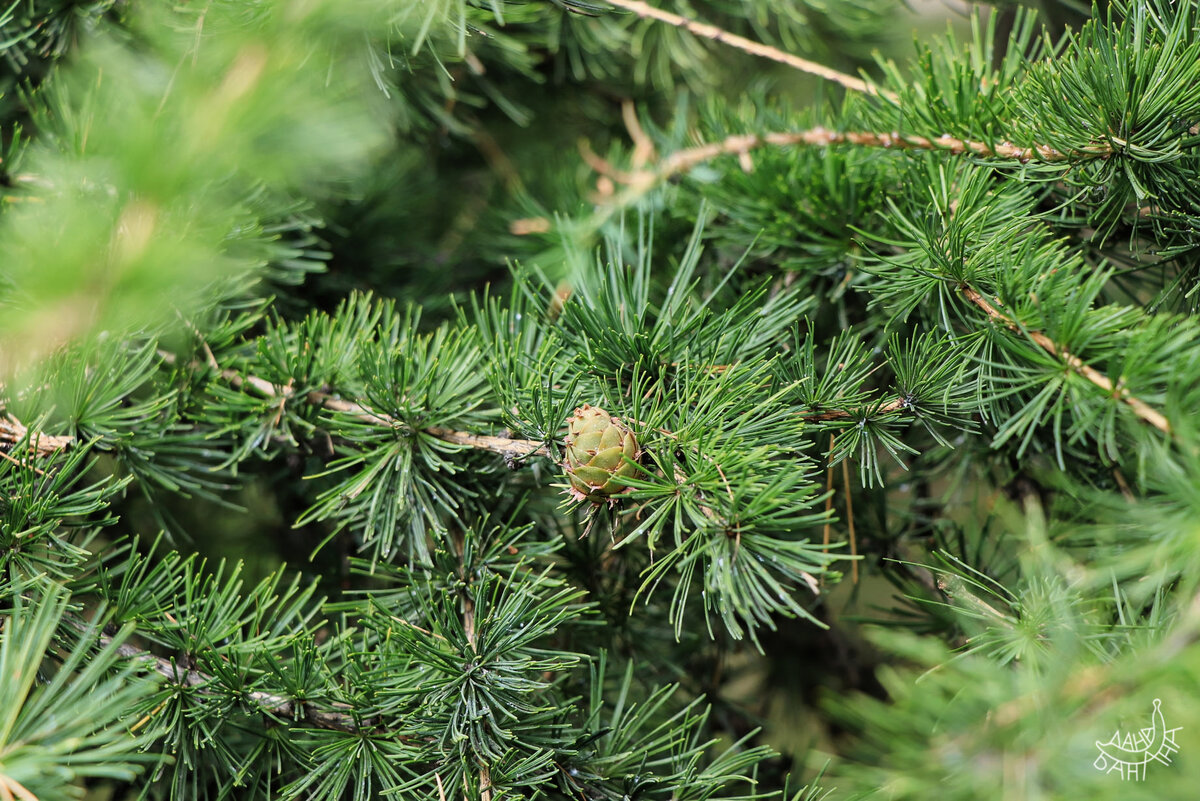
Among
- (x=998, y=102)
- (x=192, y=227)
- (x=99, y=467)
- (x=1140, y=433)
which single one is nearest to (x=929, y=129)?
(x=998, y=102)

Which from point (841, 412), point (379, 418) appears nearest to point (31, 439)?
point (379, 418)

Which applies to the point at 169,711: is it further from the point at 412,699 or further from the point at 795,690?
the point at 795,690

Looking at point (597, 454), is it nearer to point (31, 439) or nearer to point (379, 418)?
point (379, 418)

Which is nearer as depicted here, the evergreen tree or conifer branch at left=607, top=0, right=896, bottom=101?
the evergreen tree

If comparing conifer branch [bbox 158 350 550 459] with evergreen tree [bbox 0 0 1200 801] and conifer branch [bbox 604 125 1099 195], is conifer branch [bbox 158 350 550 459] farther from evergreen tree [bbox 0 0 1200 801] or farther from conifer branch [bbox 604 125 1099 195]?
conifer branch [bbox 604 125 1099 195]
